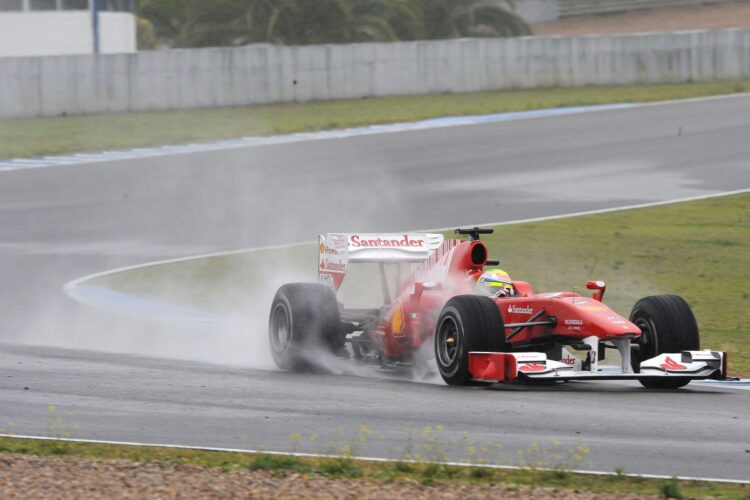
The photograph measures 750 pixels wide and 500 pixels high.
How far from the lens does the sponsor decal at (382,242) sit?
42.1 feet

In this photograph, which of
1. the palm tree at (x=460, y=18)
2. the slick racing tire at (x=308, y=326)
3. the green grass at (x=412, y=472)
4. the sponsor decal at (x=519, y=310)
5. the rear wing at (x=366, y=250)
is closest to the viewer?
the green grass at (x=412, y=472)

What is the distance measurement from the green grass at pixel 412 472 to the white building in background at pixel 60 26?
39.0 meters

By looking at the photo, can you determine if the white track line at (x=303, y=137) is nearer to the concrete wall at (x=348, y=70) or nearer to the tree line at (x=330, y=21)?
the concrete wall at (x=348, y=70)

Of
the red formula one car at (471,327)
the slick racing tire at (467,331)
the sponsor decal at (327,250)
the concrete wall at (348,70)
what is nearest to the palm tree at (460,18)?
the concrete wall at (348,70)

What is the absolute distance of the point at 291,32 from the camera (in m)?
46.3

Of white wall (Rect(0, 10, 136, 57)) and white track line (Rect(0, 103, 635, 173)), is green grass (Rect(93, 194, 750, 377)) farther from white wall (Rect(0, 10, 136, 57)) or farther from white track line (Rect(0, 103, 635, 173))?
white wall (Rect(0, 10, 136, 57))

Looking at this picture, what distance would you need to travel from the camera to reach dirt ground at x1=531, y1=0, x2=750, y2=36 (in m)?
59.5

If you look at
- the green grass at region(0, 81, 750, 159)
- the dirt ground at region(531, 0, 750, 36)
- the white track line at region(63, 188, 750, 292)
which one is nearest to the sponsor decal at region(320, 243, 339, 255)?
the white track line at region(63, 188, 750, 292)

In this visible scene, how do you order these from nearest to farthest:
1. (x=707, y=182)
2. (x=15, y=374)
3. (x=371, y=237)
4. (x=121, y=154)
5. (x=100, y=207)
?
(x=15, y=374)
(x=371, y=237)
(x=100, y=207)
(x=707, y=182)
(x=121, y=154)

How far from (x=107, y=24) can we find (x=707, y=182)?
89.0 feet

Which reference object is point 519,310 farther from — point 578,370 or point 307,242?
point 307,242

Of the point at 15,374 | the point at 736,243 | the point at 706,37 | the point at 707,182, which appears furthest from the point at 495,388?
the point at 706,37

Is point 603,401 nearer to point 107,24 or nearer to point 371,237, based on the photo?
point 371,237

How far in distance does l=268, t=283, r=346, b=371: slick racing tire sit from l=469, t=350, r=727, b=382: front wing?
2.01m
